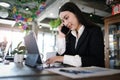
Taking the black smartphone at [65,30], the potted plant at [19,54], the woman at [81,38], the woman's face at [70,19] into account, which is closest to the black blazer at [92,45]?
the woman at [81,38]

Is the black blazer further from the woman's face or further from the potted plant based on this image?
the potted plant

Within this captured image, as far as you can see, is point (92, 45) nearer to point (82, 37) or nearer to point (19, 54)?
point (82, 37)

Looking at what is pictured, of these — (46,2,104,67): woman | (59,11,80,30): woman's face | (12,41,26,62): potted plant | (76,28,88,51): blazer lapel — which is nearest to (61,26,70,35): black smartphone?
(46,2,104,67): woman

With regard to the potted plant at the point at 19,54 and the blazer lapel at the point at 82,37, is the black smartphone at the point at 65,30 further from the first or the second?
the potted plant at the point at 19,54

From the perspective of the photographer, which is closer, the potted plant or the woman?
the woman

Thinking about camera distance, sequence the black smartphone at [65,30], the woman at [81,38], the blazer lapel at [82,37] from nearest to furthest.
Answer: the woman at [81,38] → the blazer lapel at [82,37] → the black smartphone at [65,30]

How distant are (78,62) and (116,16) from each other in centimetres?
273

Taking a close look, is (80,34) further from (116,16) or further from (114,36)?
(114,36)

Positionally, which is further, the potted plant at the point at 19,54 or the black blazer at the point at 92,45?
the potted plant at the point at 19,54

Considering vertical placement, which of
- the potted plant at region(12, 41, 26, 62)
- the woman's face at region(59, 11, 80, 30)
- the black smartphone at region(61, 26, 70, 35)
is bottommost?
the potted plant at region(12, 41, 26, 62)

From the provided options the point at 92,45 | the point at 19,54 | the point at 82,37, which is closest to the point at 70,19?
the point at 82,37

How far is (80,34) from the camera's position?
1.80 m

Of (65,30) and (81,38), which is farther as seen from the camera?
(65,30)

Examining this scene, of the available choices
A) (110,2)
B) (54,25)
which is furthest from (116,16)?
(54,25)
